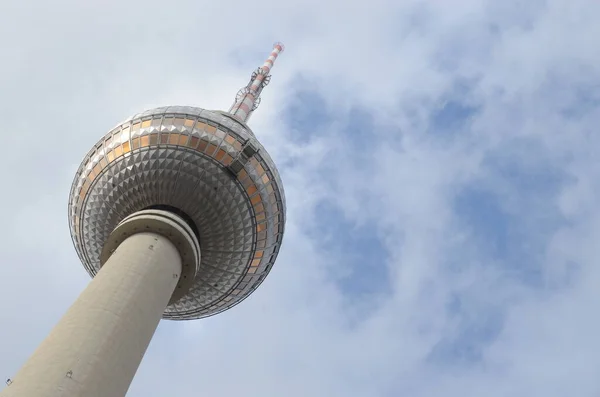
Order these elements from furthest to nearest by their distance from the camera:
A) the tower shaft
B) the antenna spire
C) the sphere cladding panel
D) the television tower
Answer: the antenna spire
the sphere cladding panel
the television tower
the tower shaft

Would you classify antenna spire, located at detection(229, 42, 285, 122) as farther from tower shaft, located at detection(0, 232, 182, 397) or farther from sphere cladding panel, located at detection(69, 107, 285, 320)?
tower shaft, located at detection(0, 232, 182, 397)

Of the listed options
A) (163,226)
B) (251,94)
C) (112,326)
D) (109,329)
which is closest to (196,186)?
(163,226)

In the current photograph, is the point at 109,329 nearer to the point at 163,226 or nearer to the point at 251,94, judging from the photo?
the point at 163,226

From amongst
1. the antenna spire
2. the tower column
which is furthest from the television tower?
the antenna spire

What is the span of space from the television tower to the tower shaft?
0.18ft

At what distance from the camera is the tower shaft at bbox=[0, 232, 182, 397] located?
18.3m

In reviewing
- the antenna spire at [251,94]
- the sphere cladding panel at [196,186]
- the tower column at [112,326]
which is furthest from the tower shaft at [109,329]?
the antenna spire at [251,94]

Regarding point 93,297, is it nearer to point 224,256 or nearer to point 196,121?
point 224,256

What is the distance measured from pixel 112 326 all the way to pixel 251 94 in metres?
33.7

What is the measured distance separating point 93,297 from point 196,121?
12.7 meters

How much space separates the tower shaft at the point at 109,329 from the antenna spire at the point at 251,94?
22.5 metres

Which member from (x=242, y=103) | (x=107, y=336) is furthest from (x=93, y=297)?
(x=242, y=103)

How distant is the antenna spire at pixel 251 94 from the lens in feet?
155

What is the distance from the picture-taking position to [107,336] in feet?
67.7
